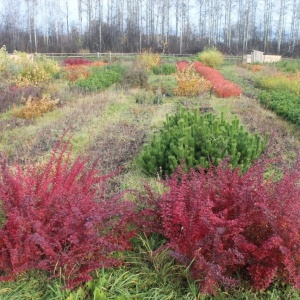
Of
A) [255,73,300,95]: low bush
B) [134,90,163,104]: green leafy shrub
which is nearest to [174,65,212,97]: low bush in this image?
[134,90,163,104]: green leafy shrub

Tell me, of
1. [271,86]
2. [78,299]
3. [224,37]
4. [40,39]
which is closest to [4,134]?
[78,299]

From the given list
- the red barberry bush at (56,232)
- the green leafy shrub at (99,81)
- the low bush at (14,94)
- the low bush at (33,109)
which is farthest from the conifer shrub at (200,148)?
the green leafy shrub at (99,81)

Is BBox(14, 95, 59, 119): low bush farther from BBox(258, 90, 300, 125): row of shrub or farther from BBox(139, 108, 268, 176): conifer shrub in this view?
BBox(258, 90, 300, 125): row of shrub

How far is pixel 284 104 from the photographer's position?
1037 cm

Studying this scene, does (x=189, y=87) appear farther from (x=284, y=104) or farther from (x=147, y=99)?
(x=284, y=104)

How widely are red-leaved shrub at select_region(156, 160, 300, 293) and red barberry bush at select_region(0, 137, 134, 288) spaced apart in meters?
0.52

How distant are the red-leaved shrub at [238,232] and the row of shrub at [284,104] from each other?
6141mm

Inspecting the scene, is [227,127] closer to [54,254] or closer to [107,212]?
[107,212]

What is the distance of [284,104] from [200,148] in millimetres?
5884

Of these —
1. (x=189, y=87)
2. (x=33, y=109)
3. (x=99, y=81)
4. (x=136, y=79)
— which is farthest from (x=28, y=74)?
(x=189, y=87)

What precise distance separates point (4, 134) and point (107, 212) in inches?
224

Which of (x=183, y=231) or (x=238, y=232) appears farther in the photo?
(x=183, y=231)

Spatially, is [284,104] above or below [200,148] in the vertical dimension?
above

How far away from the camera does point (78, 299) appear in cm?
271
